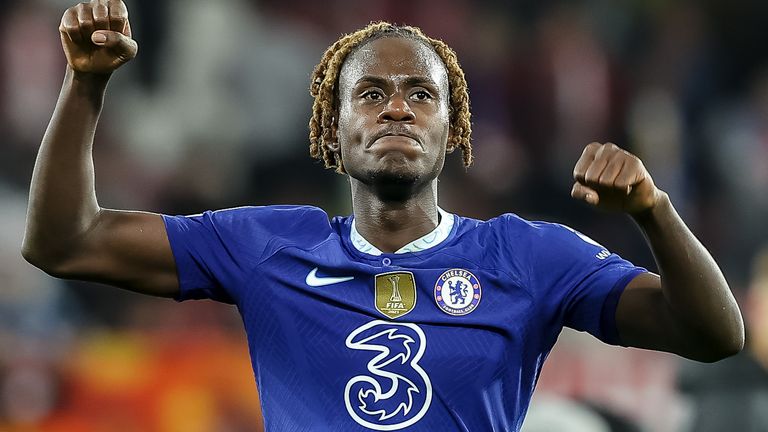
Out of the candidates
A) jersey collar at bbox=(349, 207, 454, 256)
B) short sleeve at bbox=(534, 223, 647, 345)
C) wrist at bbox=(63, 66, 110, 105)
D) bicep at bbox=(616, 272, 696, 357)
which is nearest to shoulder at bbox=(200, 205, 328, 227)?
jersey collar at bbox=(349, 207, 454, 256)

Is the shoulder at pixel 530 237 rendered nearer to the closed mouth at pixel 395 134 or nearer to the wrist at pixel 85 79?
the closed mouth at pixel 395 134

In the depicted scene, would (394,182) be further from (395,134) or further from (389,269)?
(389,269)

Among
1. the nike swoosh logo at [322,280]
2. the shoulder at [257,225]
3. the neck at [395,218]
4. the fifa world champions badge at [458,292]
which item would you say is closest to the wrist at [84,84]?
the shoulder at [257,225]

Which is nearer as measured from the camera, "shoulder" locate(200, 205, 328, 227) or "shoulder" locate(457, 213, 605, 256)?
"shoulder" locate(457, 213, 605, 256)

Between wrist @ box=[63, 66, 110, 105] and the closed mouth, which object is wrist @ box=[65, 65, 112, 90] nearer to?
wrist @ box=[63, 66, 110, 105]

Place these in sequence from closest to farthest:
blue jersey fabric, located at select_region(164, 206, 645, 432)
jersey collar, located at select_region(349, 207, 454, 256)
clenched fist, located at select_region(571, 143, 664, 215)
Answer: clenched fist, located at select_region(571, 143, 664, 215), blue jersey fabric, located at select_region(164, 206, 645, 432), jersey collar, located at select_region(349, 207, 454, 256)

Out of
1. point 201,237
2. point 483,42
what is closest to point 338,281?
point 201,237

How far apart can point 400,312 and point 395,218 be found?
1.33ft

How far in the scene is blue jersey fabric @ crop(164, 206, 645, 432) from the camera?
10.6 feet

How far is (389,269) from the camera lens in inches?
135

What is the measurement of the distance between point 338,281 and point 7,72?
4168mm

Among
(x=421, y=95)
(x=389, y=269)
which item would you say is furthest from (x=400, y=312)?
(x=421, y=95)

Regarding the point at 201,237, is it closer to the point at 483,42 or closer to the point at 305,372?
the point at 305,372

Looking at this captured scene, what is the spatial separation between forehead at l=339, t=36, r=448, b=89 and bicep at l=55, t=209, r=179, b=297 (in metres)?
0.74
